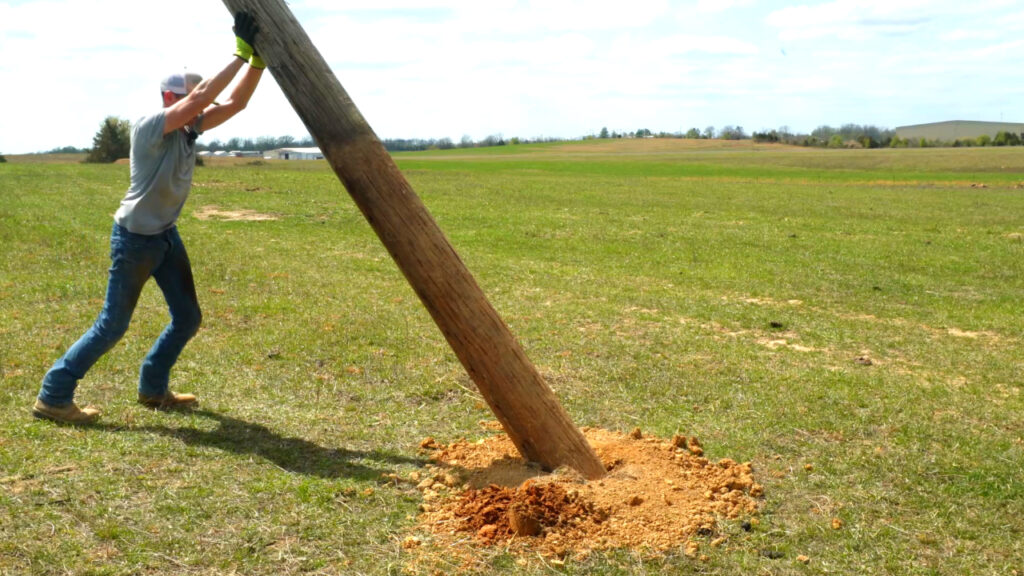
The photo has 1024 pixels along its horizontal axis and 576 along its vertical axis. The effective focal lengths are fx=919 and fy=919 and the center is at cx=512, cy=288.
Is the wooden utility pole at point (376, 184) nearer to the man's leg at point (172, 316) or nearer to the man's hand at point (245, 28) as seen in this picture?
the man's hand at point (245, 28)

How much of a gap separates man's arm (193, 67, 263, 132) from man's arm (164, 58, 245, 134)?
0.37ft

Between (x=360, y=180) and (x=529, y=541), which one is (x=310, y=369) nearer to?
(x=360, y=180)

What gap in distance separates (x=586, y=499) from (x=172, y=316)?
3.15 metres

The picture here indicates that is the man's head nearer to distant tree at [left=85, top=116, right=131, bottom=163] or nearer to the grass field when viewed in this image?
the grass field

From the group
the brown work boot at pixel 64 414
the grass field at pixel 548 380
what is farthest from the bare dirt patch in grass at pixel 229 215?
the brown work boot at pixel 64 414

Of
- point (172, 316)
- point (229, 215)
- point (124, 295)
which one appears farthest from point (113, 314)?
point (229, 215)

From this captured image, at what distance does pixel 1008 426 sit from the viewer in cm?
652

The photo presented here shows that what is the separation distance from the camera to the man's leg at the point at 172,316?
6090mm

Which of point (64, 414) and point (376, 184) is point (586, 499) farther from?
point (64, 414)

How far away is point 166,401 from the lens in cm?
645

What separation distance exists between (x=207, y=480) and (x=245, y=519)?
606 mm

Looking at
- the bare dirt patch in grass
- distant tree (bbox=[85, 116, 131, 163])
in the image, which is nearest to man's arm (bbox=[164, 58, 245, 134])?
the bare dirt patch in grass

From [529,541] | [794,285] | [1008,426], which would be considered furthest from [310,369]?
[794,285]

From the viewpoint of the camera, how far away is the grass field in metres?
4.46
